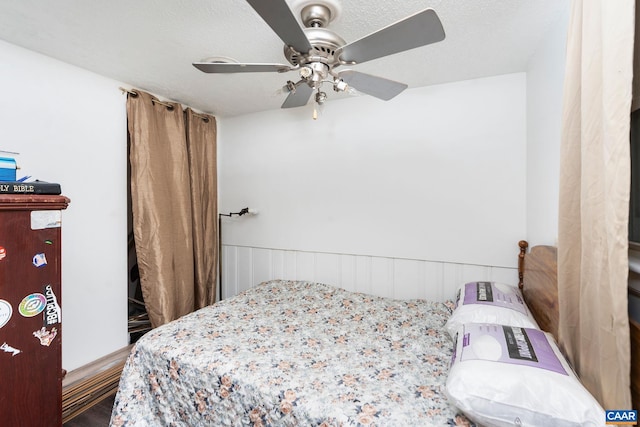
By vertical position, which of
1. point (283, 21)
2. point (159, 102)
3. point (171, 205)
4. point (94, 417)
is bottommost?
point (94, 417)

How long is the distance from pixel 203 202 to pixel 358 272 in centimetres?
179

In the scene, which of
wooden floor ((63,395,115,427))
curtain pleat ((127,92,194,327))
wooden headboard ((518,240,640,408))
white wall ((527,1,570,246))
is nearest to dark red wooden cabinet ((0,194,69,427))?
wooden floor ((63,395,115,427))

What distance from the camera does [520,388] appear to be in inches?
37.0

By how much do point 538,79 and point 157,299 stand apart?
10.8ft

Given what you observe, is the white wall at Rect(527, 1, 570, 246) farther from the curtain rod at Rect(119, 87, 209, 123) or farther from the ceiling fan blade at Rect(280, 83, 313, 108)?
the curtain rod at Rect(119, 87, 209, 123)

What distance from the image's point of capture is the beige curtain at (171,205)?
8.04ft

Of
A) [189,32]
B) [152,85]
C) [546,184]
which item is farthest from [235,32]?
[546,184]

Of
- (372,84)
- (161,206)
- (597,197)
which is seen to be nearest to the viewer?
(597,197)

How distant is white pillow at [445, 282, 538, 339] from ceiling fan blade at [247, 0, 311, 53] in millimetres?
1567

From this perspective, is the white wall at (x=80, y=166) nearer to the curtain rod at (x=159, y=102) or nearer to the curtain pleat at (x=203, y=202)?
the curtain rod at (x=159, y=102)

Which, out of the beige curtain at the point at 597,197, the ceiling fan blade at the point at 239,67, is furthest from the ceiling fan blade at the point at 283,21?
the beige curtain at the point at 597,197

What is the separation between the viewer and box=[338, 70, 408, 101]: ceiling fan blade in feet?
4.67

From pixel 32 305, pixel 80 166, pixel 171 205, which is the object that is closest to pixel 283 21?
pixel 32 305

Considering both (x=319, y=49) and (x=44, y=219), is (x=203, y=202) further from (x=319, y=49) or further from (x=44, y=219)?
(x=319, y=49)
